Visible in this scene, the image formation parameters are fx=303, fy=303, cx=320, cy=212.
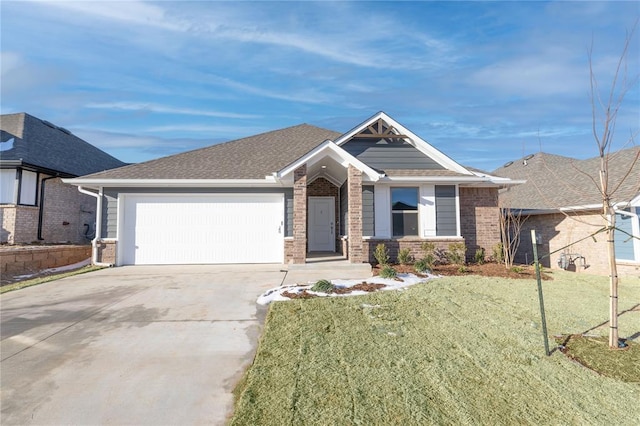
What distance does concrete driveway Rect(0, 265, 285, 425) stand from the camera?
2.75 meters

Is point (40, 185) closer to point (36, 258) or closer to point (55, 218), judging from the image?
point (55, 218)

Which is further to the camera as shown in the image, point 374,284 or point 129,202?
point 129,202

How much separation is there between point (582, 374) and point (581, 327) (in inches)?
71.4

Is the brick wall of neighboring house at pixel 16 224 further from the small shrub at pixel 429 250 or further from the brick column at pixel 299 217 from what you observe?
the small shrub at pixel 429 250

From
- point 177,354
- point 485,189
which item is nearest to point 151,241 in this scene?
point 177,354

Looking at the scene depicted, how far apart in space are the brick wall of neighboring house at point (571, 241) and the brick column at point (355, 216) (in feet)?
22.4

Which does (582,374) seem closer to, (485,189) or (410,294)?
(410,294)

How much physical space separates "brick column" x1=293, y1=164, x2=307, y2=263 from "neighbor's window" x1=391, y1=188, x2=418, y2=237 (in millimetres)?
3393

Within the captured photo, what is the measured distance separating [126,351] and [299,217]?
598 cm

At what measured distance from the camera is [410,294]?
632 cm

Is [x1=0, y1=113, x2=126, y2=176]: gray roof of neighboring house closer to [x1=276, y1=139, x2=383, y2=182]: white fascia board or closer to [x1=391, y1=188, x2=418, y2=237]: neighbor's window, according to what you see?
[x1=276, y1=139, x2=383, y2=182]: white fascia board

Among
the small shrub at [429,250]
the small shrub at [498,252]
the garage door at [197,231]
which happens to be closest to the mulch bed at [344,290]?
the small shrub at [429,250]

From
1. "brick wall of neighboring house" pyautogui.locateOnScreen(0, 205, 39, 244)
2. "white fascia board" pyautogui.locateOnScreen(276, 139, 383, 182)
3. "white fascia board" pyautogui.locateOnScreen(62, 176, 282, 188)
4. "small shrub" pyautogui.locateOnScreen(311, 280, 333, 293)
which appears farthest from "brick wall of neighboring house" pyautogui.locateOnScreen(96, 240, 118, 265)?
"small shrub" pyautogui.locateOnScreen(311, 280, 333, 293)

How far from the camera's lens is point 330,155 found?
9.73 metres
